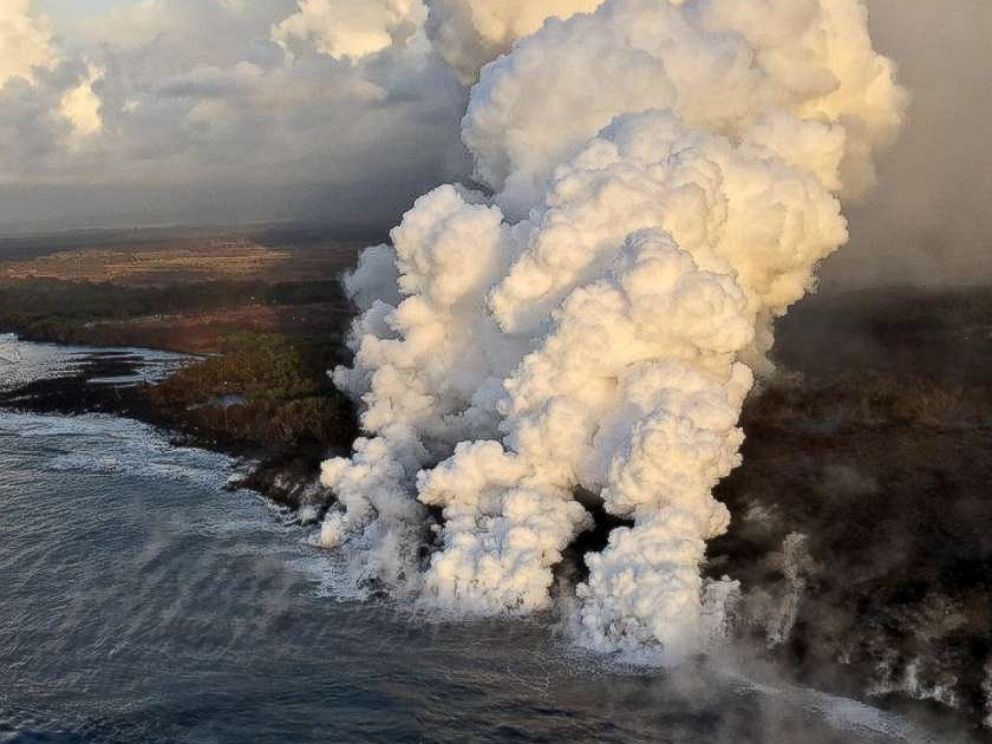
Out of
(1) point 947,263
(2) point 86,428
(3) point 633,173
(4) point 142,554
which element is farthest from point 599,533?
(1) point 947,263

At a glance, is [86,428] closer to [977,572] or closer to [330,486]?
[330,486]

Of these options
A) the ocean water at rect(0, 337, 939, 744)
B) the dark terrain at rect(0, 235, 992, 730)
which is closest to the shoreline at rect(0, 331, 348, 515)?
the dark terrain at rect(0, 235, 992, 730)

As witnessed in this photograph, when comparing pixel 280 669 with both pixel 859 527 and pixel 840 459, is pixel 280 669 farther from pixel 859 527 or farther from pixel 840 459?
pixel 840 459

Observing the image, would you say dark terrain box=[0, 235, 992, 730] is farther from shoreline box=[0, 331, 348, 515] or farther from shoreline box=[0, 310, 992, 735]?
shoreline box=[0, 331, 348, 515]

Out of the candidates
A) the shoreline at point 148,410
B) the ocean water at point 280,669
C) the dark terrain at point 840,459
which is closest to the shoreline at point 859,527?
the dark terrain at point 840,459

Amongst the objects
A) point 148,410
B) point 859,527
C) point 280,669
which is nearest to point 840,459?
point 859,527

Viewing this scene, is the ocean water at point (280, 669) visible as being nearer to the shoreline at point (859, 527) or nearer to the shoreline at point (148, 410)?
the shoreline at point (859, 527)
